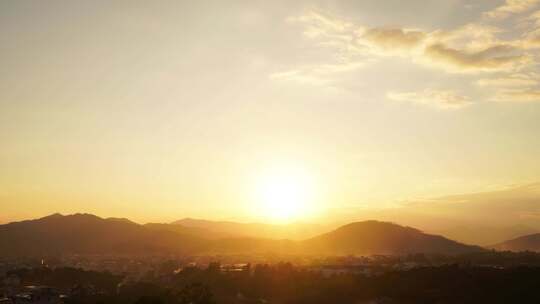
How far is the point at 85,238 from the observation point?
570 ft

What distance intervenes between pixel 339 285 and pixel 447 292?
1294 cm

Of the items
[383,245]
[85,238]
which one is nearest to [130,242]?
[85,238]

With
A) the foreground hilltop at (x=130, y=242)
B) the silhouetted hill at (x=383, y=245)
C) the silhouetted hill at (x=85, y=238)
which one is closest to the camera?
the silhouetted hill at (x=85, y=238)

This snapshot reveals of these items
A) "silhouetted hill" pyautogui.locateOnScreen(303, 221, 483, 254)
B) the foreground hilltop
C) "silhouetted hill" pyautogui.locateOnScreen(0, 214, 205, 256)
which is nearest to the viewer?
"silhouetted hill" pyautogui.locateOnScreen(0, 214, 205, 256)

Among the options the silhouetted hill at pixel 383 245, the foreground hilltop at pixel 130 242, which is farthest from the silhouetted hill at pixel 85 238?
the silhouetted hill at pixel 383 245

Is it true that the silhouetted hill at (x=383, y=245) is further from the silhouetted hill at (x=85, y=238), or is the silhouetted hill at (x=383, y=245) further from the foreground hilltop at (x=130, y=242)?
the silhouetted hill at (x=85, y=238)

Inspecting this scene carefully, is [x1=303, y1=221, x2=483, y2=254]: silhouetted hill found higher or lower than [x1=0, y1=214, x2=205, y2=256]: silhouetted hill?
lower

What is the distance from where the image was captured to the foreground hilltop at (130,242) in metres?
162

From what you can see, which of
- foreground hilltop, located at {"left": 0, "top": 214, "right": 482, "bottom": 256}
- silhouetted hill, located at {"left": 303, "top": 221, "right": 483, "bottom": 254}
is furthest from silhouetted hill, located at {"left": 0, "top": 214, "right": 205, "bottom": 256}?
silhouetted hill, located at {"left": 303, "top": 221, "right": 483, "bottom": 254}

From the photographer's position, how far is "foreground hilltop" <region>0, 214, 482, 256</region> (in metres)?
162

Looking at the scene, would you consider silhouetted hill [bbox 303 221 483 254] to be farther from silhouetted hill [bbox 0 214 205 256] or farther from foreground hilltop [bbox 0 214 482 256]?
silhouetted hill [bbox 0 214 205 256]

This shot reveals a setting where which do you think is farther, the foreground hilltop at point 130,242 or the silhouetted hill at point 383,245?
the silhouetted hill at point 383,245

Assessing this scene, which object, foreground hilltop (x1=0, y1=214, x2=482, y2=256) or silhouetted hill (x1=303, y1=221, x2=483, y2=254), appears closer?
foreground hilltop (x1=0, y1=214, x2=482, y2=256)

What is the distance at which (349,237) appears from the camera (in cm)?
19912
